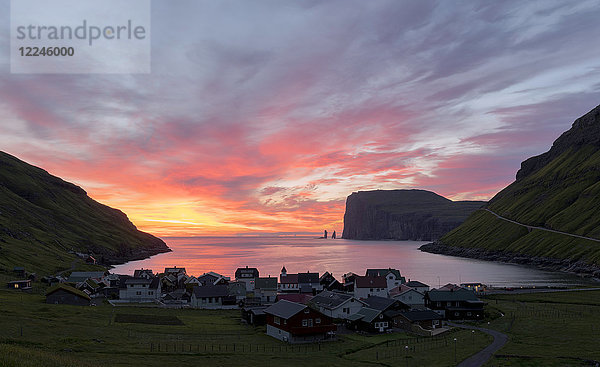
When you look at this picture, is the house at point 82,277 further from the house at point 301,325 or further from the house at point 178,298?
the house at point 301,325

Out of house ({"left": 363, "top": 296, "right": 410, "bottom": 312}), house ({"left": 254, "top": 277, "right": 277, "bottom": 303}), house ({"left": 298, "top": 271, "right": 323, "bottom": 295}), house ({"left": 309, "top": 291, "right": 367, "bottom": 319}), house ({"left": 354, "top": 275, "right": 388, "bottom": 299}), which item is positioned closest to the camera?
house ({"left": 363, "top": 296, "right": 410, "bottom": 312})

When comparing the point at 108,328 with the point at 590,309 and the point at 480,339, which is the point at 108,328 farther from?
the point at 590,309

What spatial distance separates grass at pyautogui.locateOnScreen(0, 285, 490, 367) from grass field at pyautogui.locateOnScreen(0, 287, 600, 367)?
0.11m

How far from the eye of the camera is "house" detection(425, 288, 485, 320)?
79.0 meters

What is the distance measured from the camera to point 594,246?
169625 mm

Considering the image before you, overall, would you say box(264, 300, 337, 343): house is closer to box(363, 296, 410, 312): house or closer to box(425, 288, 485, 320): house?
box(363, 296, 410, 312): house

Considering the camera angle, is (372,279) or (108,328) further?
(372,279)

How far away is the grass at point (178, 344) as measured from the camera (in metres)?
44.3

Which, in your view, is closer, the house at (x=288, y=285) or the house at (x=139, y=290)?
the house at (x=139, y=290)

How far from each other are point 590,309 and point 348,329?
4993 centimetres

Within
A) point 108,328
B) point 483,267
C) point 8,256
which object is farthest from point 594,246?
→ point 8,256

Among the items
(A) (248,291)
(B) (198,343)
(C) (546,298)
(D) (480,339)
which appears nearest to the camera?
(B) (198,343)

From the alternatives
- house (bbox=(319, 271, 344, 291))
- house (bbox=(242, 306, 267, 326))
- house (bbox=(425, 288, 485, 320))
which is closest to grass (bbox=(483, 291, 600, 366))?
house (bbox=(425, 288, 485, 320))

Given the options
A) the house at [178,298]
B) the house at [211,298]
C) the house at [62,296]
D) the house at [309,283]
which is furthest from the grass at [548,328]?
the house at [62,296]
